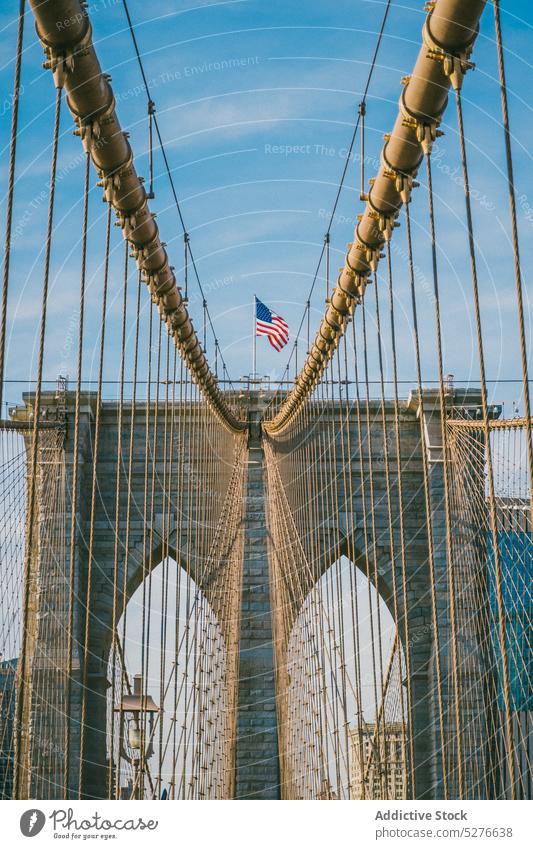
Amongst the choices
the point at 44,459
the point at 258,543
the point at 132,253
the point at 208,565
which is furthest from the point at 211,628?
the point at 132,253

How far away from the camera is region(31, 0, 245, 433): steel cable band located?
4.81 m

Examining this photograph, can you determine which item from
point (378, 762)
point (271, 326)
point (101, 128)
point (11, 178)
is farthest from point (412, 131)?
point (271, 326)

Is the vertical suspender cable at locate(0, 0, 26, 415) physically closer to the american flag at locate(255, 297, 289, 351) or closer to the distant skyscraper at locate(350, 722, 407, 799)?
the distant skyscraper at locate(350, 722, 407, 799)

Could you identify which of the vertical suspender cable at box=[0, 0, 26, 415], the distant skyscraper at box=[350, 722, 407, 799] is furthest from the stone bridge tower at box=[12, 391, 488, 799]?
the vertical suspender cable at box=[0, 0, 26, 415]

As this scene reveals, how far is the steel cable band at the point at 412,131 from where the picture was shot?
4703 mm

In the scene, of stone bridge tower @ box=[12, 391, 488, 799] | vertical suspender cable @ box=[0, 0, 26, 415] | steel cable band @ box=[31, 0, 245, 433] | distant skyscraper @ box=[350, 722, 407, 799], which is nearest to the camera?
vertical suspender cable @ box=[0, 0, 26, 415]

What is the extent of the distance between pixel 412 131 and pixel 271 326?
11.8m

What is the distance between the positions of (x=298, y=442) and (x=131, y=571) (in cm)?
362

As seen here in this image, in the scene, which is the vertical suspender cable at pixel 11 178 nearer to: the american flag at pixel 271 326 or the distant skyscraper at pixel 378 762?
the distant skyscraper at pixel 378 762

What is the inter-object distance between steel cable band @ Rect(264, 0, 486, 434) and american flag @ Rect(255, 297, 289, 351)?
24.0ft

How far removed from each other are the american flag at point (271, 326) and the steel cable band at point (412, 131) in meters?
7.31

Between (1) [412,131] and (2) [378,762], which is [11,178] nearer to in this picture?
(1) [412,131]

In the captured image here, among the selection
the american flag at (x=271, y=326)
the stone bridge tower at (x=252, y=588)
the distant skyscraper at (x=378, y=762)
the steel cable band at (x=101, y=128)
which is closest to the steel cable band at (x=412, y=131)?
the steel cable band at (x=101, y=128)

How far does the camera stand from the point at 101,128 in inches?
230
